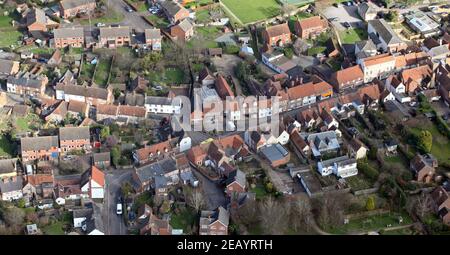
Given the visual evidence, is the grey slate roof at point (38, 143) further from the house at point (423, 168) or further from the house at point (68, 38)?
the house at point (423, 168)

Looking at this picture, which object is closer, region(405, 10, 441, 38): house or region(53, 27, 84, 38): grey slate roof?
region(53, 27, 84, 38): grey slate roof

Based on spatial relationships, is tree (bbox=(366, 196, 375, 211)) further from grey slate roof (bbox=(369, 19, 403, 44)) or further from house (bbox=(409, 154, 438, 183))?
grey slate roof (bbox=(369, 19, 403, 44))

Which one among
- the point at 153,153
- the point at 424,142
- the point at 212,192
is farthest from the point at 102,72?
the point at 424,142

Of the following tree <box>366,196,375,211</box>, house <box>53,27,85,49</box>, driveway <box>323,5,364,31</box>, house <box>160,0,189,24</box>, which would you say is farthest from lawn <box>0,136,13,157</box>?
driveway <box>323,5,364,31</box>

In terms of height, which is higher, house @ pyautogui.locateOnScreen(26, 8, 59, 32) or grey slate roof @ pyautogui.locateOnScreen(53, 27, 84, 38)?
grey slate roof @ pyautogui.locateOnScreen(53, 27, 84, 38)

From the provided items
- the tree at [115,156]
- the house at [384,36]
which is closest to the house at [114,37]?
the tree at [115,156]

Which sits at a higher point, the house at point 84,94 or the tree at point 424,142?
the tree at point 424,142

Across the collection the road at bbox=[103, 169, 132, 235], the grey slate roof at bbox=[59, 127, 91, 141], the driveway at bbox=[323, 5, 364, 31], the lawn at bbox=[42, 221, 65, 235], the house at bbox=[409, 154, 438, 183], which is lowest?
the lawn at bbox=[42, 221, 65, 235]
